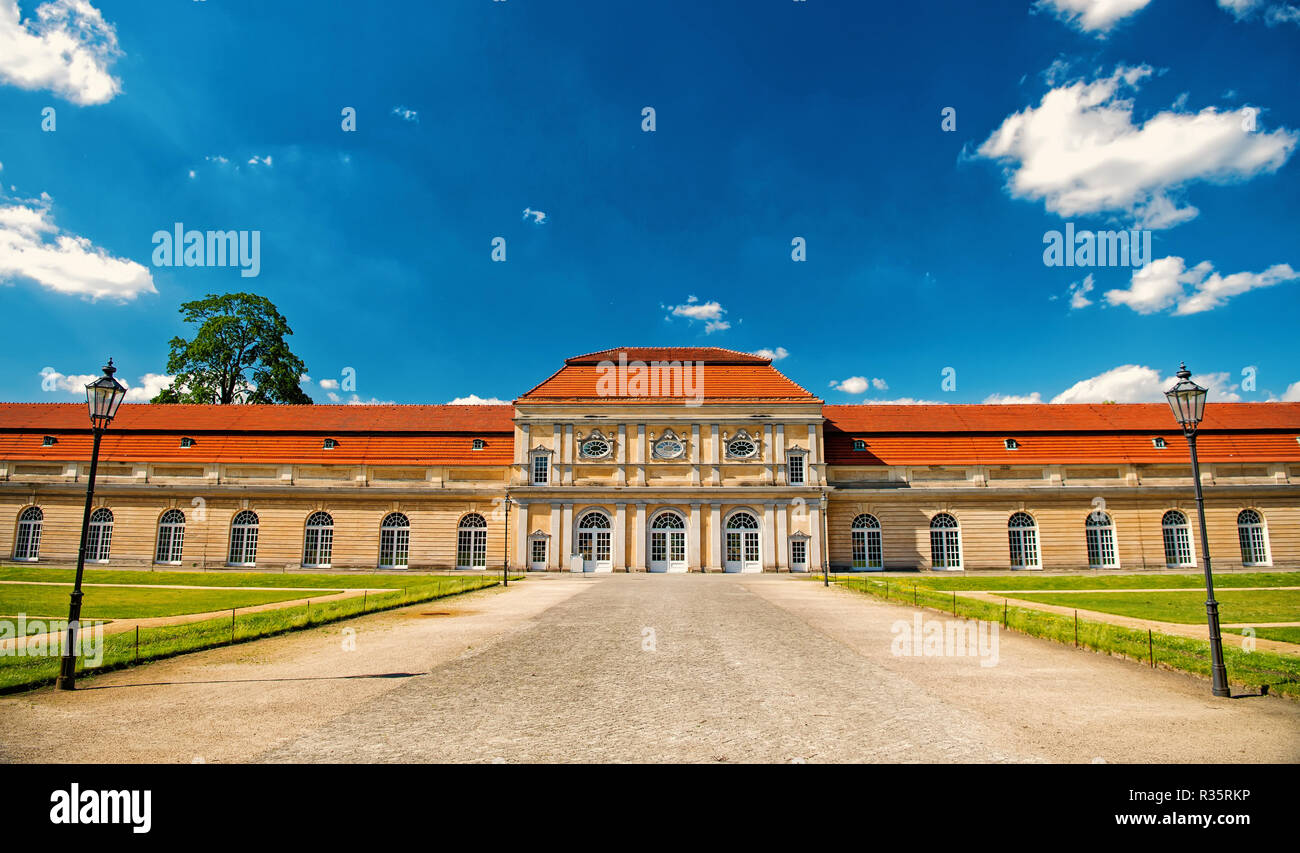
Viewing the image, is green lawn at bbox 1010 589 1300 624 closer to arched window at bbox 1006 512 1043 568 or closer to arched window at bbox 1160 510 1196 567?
arched window at bbox 1006 512 1043 568

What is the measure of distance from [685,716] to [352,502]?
3673 centimetres

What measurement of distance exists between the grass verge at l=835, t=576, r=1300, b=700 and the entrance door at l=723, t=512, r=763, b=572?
70.7 feet

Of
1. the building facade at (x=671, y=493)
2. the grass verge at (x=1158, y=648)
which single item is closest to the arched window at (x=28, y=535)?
the building facade at (x=671, y=493)

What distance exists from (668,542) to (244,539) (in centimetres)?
2592

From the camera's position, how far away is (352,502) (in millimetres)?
39281

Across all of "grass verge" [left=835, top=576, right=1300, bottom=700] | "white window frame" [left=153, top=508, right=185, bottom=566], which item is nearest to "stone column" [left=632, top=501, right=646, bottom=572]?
"grass verge" [left=835, top=576, right=1300, bottom=700]

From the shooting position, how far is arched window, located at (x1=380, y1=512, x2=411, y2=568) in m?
39.4

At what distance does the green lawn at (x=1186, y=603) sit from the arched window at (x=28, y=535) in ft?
172

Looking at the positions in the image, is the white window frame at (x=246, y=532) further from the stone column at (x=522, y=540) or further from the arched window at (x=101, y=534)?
the stone column at (x=522, y=540)

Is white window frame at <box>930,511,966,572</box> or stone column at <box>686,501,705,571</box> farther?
stone column at <box>686,501,705,571</box>

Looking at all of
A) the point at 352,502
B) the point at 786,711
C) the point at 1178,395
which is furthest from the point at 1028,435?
the point at 352,502

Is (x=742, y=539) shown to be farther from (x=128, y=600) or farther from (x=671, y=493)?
(x=128, y=600)
